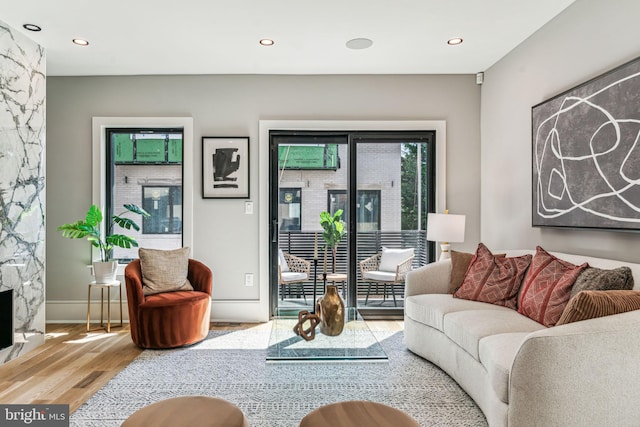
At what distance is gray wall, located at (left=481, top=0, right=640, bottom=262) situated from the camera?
2.39 meters

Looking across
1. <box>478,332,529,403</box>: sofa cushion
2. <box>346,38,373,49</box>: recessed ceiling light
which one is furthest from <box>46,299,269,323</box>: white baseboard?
<box>346,38,373,49</box>: recessed ceiling light

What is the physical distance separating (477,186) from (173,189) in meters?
3.25

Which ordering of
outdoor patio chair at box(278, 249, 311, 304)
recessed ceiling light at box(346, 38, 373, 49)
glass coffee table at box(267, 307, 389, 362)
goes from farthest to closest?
outdoor patio chair at box(278, 249, 311, 304)
recessed ceiling light at box(346, 38, 373, 49)
glass coffee table at box(267, 307, 389, 362)

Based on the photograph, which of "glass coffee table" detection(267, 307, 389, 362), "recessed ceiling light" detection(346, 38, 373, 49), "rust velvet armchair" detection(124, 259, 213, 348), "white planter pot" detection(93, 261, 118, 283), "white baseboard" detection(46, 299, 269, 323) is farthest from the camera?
"white baseboard" detection(46, 299, 269, 323)

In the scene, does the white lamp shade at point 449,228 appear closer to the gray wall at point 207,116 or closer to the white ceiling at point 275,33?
the gray wall at point 207,116

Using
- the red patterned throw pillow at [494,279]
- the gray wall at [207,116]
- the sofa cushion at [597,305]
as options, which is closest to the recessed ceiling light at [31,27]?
the gray wall at [207,116]

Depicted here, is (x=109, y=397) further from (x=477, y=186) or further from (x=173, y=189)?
(x=477, y=186)

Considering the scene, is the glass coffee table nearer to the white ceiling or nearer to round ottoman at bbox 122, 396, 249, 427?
round ottoman at bbox 122, 396, 249, 427

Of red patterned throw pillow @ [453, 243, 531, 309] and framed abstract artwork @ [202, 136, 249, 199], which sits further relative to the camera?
framed abstract artwork @ [202, 136, 249, 199]

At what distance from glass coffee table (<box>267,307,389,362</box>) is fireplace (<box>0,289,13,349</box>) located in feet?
6.68

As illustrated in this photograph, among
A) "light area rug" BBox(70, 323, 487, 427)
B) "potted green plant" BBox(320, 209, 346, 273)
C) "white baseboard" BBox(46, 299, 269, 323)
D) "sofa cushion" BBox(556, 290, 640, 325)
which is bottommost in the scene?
"light area rug" BBox(70, 323, 487, 427)

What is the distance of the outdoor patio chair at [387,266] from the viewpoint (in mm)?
4195

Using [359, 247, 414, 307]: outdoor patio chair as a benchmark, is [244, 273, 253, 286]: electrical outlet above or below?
below

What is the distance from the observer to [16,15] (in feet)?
9.51
